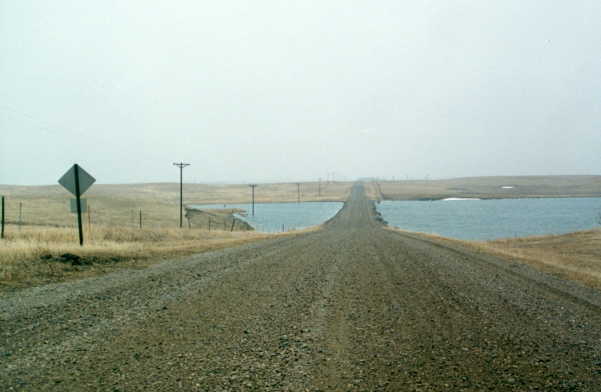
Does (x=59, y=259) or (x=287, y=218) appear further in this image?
(x=287, y=218)

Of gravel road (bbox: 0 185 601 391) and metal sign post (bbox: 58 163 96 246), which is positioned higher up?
metal sign post (bbox: 58 163 96 246)

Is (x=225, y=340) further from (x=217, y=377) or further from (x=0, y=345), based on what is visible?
(x=0, y=345)

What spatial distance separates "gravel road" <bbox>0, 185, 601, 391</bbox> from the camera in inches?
203

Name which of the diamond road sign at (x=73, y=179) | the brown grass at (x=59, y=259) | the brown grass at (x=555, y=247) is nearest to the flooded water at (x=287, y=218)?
the brown grass at (x=555, y=247)

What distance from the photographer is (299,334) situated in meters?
6.86

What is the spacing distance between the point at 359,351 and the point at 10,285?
8.33 metres

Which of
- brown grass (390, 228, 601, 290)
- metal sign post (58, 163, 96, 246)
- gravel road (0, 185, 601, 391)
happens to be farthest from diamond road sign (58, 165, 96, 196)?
brown grass (390, 228, 601, 290)

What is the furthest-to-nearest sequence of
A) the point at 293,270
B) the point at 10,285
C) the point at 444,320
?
the point at 293,270
the point at 10,285
the point at 444,320

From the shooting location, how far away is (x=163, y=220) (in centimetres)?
A: 5853

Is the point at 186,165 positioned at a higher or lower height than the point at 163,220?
higher

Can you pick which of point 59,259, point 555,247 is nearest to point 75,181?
point 59,259

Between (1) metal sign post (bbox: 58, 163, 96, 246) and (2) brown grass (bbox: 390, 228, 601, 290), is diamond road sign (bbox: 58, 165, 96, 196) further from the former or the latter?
(2) brown grass (bbox: 390, 228, 601, 290)

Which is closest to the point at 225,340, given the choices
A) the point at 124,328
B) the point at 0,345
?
the point at 124,328

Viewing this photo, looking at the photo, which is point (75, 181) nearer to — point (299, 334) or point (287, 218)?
point (299, 334)
